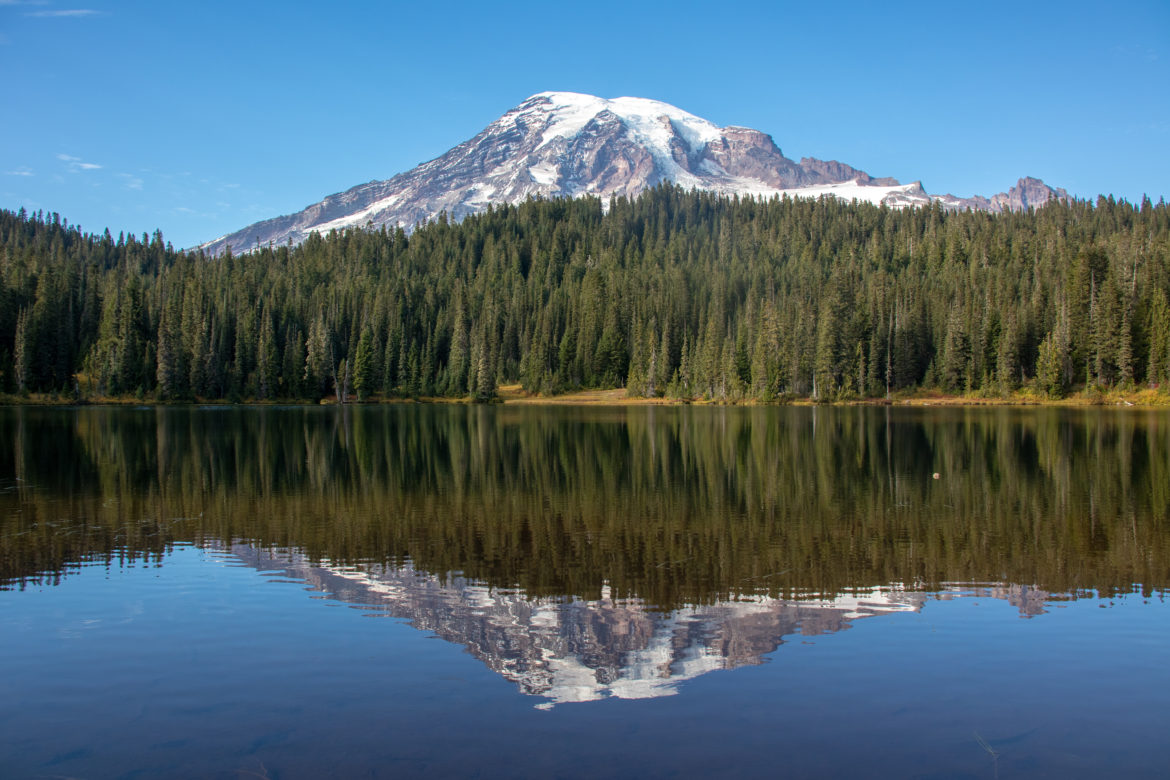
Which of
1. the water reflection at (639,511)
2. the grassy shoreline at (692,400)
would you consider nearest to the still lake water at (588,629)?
the water reflection at (639,511)

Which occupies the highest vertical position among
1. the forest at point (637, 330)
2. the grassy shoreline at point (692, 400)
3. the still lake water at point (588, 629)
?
the forest at point (637, 330)

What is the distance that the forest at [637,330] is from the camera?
4732 inches

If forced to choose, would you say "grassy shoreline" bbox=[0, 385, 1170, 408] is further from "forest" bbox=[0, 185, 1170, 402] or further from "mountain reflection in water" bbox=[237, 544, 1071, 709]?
"mountain reflection in water" bbox=[237, 544, 1071, 709]

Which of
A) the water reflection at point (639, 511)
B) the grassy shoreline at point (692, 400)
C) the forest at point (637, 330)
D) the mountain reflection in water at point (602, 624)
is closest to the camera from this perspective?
the mountain reflection in water at point (602, 624)

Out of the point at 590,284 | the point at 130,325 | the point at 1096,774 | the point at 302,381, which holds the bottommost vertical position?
the point at 1096,774

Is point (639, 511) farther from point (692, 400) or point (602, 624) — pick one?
point (692, 400)

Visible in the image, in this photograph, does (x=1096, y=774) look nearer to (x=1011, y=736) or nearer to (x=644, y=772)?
(x=1011, y=736)

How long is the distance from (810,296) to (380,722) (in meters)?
152

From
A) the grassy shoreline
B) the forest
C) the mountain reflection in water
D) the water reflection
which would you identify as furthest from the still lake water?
A: the forest

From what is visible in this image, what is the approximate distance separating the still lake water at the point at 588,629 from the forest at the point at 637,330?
9925cm

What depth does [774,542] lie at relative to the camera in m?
20.5

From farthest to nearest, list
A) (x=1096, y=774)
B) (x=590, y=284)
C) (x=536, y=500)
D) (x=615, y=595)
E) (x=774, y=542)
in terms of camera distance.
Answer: (x=590, y=284) < (x=536, y=500) < (x=774, y=542) < (x=615, y=595) < (x=1096, y=774)

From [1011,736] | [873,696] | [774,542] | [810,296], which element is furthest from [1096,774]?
[810,296]

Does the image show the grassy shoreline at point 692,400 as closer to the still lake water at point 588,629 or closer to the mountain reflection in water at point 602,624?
the still lake water at point 588,629
